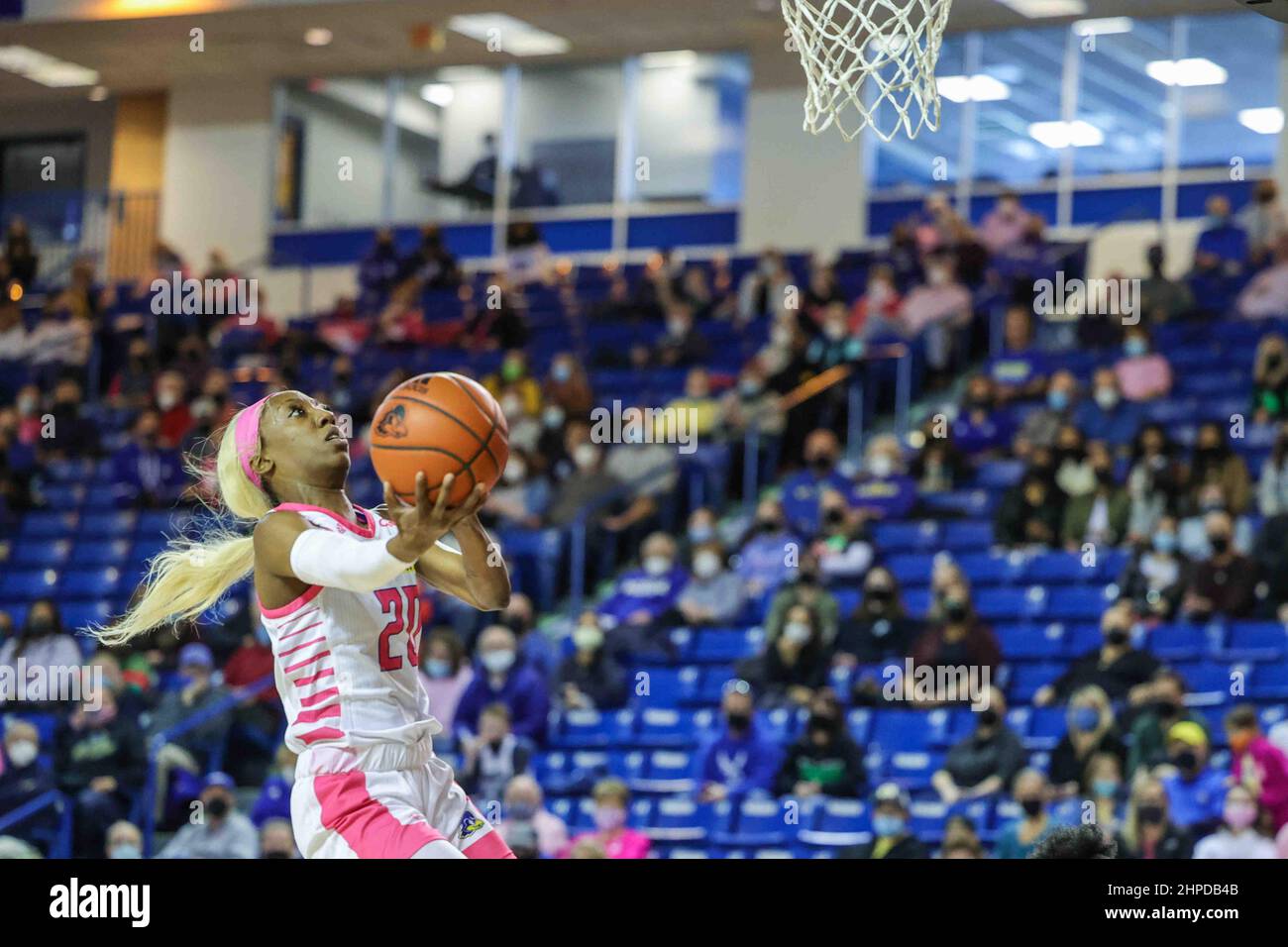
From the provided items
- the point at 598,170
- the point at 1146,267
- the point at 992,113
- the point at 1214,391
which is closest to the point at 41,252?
the point at 598,170

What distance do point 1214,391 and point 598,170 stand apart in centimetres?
667

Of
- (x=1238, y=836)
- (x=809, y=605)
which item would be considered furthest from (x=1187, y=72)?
(x=1238, y=836)

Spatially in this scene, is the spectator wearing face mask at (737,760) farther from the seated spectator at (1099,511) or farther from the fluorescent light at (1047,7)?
the fluorescent light at (1047,7)

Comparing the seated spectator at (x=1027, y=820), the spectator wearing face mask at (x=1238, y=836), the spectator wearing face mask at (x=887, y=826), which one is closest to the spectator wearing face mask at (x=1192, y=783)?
the spectator wearing face mask at (x=1238, y=836)

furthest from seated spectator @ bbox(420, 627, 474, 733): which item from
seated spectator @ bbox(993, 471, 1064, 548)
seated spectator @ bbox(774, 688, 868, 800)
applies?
seated spectator @ bbox(993, 471, 1064, 548)

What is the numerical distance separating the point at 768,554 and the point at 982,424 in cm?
163

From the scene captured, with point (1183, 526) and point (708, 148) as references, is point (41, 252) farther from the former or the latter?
point (1183, 526)

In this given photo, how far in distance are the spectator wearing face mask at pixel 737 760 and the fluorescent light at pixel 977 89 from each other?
7.23 meters

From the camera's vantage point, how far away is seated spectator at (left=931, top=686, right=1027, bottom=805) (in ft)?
29.3

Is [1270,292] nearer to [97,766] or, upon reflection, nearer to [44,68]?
[97,766]

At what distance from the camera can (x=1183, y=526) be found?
1005cm

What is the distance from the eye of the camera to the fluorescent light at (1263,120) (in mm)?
14344
